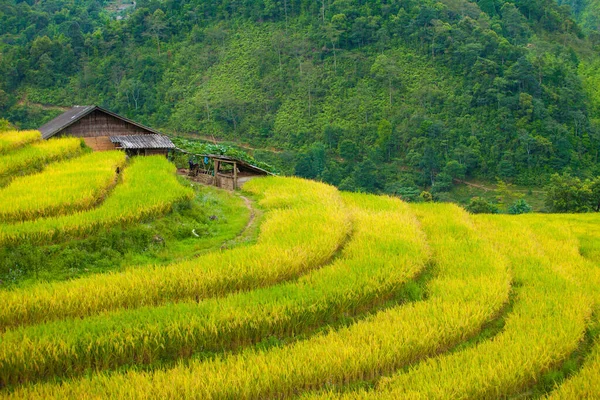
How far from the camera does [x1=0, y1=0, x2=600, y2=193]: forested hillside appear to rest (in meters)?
37.4

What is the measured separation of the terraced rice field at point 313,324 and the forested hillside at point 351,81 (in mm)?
25832

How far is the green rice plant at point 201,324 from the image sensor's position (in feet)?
20.7

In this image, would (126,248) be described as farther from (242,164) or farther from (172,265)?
(242,164)

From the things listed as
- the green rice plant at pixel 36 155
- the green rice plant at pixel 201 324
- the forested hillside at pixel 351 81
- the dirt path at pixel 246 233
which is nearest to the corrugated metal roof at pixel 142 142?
the green rice plant at pixel 36 155

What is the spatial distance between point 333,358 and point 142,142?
14.0m

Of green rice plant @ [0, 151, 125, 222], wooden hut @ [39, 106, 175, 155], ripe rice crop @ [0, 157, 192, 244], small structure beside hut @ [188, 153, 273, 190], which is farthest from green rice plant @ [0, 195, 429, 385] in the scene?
wooden hut @ [39, 106, 175, 155]

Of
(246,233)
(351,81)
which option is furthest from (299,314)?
(351,81)

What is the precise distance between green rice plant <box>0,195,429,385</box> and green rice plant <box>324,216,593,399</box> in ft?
5.59

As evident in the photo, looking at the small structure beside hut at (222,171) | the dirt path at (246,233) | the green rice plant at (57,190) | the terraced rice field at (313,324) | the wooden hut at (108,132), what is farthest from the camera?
the wooden hut at (108,132)

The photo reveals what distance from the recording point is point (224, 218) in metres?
12.9

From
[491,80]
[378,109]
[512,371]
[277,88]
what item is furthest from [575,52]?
[512,371]

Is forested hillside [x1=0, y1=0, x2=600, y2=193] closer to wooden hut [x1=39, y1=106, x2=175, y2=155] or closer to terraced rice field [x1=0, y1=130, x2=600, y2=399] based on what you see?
wooden hut [x1=39, y1=106, x2=175, y2=155]

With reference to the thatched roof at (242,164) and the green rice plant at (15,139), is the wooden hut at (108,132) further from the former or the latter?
the thatched roof at (242,164)

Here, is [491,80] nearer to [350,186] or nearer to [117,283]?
[350,186]
